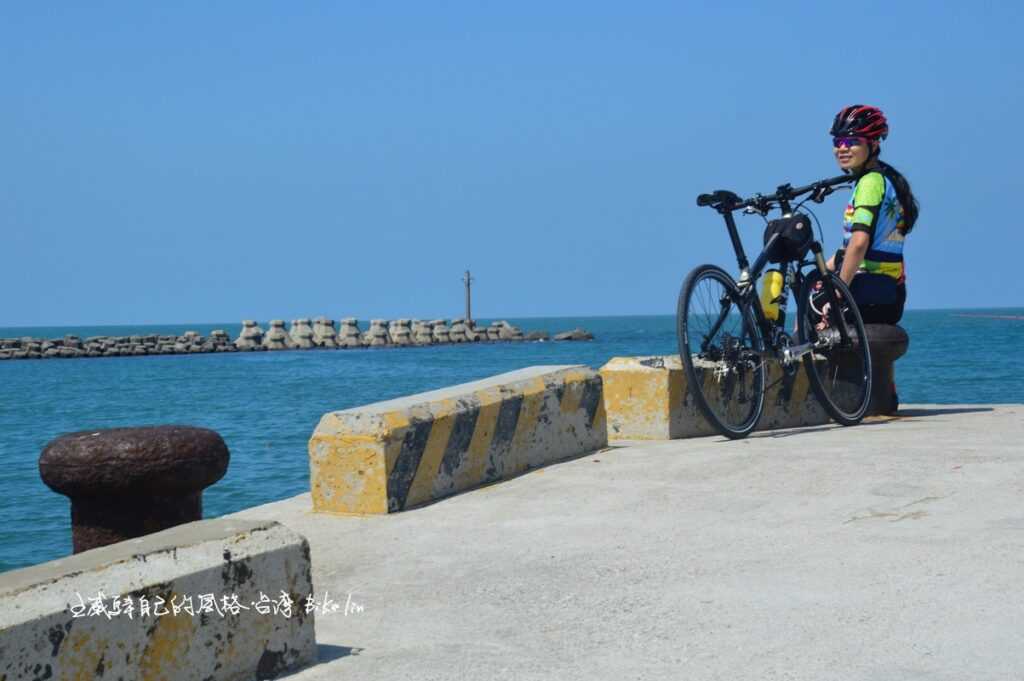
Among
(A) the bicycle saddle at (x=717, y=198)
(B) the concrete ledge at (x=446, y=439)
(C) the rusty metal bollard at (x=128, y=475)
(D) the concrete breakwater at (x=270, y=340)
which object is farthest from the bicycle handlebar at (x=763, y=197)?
(D) the concrete breakwater at (x=270, y=340)

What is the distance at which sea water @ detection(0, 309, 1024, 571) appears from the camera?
17.3m

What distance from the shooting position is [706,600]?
174 inches

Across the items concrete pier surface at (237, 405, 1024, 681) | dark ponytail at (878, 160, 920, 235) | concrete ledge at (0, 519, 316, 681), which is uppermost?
dark ponytail at (878, 160, 920, 235)

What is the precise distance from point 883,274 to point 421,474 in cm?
441

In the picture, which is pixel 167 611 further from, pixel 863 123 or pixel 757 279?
pixel 863 123

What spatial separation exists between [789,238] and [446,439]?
9.90 ft

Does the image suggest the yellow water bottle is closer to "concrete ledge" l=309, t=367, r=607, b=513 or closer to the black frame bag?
the black frame bag

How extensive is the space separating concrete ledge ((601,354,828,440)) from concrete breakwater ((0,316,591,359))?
89240 mm

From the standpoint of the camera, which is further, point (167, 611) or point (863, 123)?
point (863, 123)

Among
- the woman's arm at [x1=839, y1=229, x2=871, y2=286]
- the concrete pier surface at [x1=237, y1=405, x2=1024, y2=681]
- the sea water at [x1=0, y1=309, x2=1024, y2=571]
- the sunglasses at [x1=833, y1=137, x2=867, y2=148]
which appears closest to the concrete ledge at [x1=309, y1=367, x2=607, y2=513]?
the concrete pier surface at [x1=237, y1=405, x2=1024, y2=681]

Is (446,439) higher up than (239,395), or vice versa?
(446,439)

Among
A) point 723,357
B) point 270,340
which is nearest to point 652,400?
point 723,357

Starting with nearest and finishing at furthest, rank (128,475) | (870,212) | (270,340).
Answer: (128,475)
(870,212)
(270,340)

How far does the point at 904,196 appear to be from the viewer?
8992 mm
